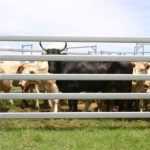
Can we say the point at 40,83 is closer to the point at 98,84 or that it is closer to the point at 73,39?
the point at 98,84

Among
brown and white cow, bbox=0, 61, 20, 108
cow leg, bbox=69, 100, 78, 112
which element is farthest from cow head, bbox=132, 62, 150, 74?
brown and white cow, bbox=0, 61, 20, 108

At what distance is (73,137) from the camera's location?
456cm

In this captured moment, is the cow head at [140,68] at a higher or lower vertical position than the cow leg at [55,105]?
higher

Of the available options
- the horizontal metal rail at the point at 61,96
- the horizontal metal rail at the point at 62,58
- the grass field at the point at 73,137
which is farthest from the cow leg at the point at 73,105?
the horizontal metal rail at the point at 62,58

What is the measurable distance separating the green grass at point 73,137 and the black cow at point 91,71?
2.81 m

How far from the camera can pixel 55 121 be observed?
6086mm

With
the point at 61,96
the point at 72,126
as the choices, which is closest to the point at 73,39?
the point at 61,96

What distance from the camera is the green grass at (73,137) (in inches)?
163

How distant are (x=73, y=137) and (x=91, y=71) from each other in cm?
403

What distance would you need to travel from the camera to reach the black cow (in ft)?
26.9

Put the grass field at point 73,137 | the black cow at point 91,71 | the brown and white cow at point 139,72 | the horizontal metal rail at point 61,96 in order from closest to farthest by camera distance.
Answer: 1. the grass field at point 73,137
2. the horizontal metal rail at point 61,96
3. the black cow at point 91,71
4. the brown and white cow at point 139,72

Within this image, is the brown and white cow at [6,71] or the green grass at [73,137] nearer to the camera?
the green grass at [73,137]

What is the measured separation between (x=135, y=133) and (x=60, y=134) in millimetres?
1201

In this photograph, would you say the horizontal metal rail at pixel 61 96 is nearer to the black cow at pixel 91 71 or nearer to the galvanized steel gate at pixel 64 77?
the galvanized steel gate at pixel 64 77
